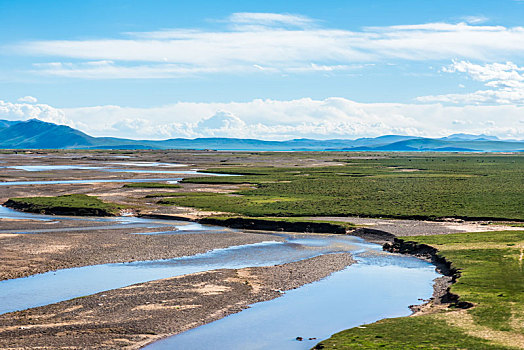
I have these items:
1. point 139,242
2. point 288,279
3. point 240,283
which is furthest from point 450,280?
point 139,242

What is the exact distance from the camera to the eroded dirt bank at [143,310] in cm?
2556

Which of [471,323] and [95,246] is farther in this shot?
[95,246]

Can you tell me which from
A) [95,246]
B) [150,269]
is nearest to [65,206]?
[95,246]

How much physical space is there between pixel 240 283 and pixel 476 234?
81.2 feet

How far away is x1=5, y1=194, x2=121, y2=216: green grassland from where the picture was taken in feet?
227

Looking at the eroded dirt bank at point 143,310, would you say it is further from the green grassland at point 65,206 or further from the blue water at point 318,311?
the green grassland at point 65,206

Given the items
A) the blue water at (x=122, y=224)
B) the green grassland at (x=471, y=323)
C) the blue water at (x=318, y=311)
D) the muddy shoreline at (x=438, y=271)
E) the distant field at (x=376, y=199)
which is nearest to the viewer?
the green grassland at (x=471, y=323)

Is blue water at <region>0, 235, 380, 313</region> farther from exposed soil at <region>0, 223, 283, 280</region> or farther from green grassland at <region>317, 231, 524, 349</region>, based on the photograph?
green grassland at <region>317, 231, 524, 349</region>

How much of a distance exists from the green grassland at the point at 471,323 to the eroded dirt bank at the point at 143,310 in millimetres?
8297

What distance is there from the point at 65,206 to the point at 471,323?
5602 cm

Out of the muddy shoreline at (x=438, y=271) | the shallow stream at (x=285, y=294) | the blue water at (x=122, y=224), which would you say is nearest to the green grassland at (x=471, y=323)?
the muddy shoreline at (x=438, y=271)

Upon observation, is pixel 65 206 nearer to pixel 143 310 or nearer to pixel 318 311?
pixel 143 310

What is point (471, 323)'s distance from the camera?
25.7 m

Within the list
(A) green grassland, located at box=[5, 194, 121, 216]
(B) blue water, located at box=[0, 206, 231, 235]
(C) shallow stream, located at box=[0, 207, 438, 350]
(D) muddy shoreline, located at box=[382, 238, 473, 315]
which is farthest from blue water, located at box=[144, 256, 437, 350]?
(A) green grassland, located at box=[5, 194, 121, 216]
